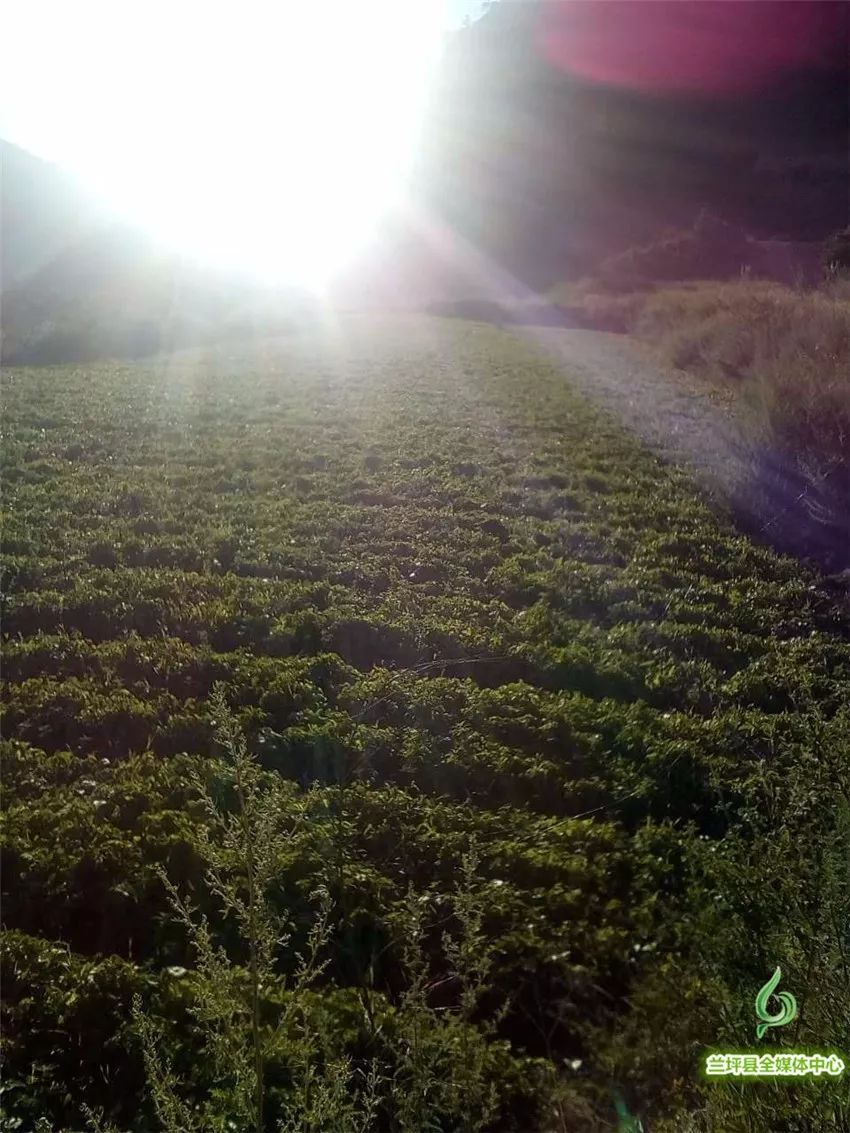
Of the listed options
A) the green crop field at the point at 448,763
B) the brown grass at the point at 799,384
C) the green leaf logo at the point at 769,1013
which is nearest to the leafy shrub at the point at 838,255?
the brown grass at the point at 799,384

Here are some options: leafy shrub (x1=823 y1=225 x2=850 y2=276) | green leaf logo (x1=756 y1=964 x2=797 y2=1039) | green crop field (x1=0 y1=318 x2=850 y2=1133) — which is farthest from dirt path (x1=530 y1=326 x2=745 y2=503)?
green leaf logo (x1=756 y1=964 x2=797 y2=1039)

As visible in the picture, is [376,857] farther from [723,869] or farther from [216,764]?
[723,869]

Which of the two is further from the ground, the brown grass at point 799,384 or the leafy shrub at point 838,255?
the leafy shrub at point 838,255

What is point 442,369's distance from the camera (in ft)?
51.9

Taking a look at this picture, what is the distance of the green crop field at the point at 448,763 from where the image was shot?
95.5 inches

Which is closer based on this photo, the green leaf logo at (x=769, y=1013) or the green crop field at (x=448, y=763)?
the green leaf logo at (x=769, y=1013)

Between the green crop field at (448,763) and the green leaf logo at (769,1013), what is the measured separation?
0.03 metres

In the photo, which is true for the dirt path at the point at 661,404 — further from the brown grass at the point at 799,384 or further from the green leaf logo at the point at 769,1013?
the green leaf logo at the point at 769,1013

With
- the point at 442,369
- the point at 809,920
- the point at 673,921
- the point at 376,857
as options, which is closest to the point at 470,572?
the point at 376,857

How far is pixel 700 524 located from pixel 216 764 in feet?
17.4

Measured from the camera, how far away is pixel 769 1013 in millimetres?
2125

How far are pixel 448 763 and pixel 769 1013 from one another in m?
2.04

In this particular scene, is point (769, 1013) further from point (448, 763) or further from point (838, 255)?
point (838, 255)

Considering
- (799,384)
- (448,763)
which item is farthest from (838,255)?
(448,763)
